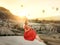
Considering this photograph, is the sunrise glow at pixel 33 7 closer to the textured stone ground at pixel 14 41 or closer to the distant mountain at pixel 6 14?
the distant mountain at pixel 6 14

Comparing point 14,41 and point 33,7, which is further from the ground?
point 33,7

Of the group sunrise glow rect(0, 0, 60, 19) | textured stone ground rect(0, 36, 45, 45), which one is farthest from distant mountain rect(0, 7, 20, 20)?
textured stone ground rect(0, 36, 45, 45)

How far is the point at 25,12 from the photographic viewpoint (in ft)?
6.84

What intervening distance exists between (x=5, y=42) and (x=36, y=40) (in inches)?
15.7

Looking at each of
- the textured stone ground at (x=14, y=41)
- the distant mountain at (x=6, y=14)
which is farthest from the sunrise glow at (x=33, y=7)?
the textured stone ground at (x=14, y=41)

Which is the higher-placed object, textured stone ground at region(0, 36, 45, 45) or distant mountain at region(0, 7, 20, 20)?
distant mountain at region(0, 7, 20, 20)

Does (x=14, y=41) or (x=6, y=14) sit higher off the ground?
(x=6, y=14)

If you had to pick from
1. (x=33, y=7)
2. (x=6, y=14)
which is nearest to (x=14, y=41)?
(x=6, y=14)

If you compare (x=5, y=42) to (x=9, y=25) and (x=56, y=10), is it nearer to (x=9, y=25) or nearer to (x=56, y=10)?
(x=9, y=25)

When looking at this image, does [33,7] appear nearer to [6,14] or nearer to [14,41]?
[6,14]

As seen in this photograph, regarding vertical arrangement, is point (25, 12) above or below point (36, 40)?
above

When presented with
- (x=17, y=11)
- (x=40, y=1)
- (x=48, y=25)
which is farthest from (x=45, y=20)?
(x=17, y=11)

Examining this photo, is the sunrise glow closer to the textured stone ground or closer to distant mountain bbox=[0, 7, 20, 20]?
distant mountain bbox=[0, 7, 20, 20]

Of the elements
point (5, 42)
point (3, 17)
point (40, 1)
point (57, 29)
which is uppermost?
point (40, 1)
